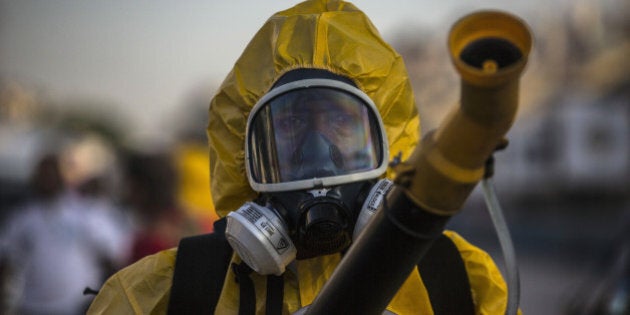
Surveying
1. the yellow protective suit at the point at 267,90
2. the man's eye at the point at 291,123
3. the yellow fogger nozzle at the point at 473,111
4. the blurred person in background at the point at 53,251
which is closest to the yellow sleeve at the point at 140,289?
the yellow protective suit at the point at 267,90

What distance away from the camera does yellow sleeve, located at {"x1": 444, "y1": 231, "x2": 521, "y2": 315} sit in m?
2.40

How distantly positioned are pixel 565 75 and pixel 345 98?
39.9 m

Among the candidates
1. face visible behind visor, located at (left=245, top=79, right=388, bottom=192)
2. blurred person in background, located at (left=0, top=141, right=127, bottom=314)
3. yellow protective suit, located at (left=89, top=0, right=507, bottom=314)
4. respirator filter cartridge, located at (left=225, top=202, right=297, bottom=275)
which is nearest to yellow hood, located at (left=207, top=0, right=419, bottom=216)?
yellow protective suit, located at (left=89, top=0, right=507, bottom=314)

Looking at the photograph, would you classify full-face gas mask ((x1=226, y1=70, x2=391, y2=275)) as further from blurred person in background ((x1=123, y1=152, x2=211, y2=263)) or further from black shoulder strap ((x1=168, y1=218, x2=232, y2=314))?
blurred person in background ((x1=123, y1=152, x2=211, y2=263))

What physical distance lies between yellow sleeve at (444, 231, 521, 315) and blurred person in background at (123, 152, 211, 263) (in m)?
2.47

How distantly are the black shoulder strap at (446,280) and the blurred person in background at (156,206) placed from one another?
8.18 feet

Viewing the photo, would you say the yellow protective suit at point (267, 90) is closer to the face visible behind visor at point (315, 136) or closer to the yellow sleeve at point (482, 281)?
the yellow sleeve at point (482, 281)

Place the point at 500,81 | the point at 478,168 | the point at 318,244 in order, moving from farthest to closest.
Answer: the point at 318,244 → the point at 478,168 → the point at 500,81

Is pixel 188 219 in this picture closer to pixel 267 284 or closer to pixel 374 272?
pixel 267 284

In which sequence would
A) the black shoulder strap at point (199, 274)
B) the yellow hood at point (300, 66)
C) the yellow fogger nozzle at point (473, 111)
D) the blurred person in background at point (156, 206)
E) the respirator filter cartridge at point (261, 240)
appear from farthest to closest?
the blurred person in background at point (156, 206) < the yellow hood at point (300, 66) < the black shoulder strap at point (199, 274) < the respirator filter cartridge at point (261, 240) < the yellow fogger nozzle at point (473, 111)

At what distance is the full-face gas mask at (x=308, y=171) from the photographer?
224cm

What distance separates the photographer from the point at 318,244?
224 centimetres

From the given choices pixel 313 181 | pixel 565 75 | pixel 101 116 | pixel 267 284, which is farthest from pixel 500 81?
pixel 101 116

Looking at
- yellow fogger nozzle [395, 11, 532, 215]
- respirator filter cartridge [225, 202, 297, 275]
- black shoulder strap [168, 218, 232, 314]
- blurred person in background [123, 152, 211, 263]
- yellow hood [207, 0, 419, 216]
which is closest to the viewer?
yellow fogger nozzle [395, 11, 532, 215]
